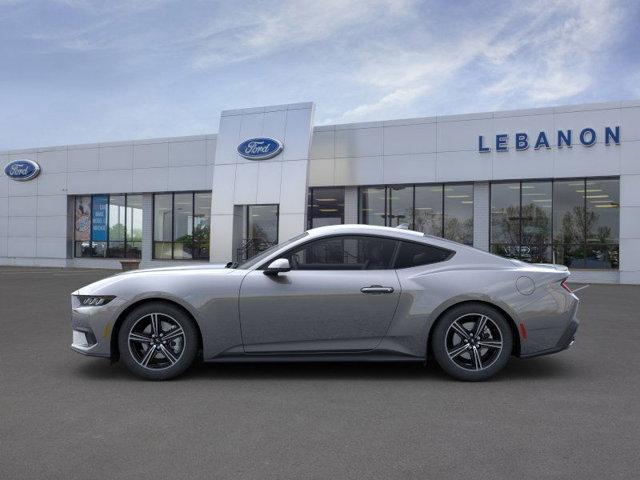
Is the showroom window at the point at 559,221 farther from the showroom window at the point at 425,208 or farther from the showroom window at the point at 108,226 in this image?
the showroom window at the point at 108,226

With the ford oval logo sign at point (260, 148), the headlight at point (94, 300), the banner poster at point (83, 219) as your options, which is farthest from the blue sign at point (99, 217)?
the headlight at point (94, 300)

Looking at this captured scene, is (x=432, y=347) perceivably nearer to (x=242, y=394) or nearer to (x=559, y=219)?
(x=242, y=394)

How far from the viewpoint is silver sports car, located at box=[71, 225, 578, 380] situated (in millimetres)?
5383

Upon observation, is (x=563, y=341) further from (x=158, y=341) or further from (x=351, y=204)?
(x=351, y=204)

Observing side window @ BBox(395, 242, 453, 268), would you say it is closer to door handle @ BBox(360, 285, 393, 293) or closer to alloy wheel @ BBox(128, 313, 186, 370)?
door handle @ BBox(360, 285, 393, 293)

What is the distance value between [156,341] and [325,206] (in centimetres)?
1985

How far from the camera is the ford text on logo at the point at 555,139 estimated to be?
2048 cm

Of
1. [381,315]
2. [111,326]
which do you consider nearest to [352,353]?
[381,315]

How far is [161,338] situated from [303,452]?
91.8 inches

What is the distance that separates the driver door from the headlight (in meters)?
1.24

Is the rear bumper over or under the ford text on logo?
under

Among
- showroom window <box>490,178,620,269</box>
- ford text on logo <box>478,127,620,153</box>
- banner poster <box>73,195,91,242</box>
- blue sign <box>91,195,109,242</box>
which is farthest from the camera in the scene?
banner poster <box>73,195,91,242</box>

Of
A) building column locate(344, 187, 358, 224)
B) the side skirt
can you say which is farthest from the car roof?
building column locate(344, 187, 358, 224)

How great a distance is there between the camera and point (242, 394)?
4977 millimetres
